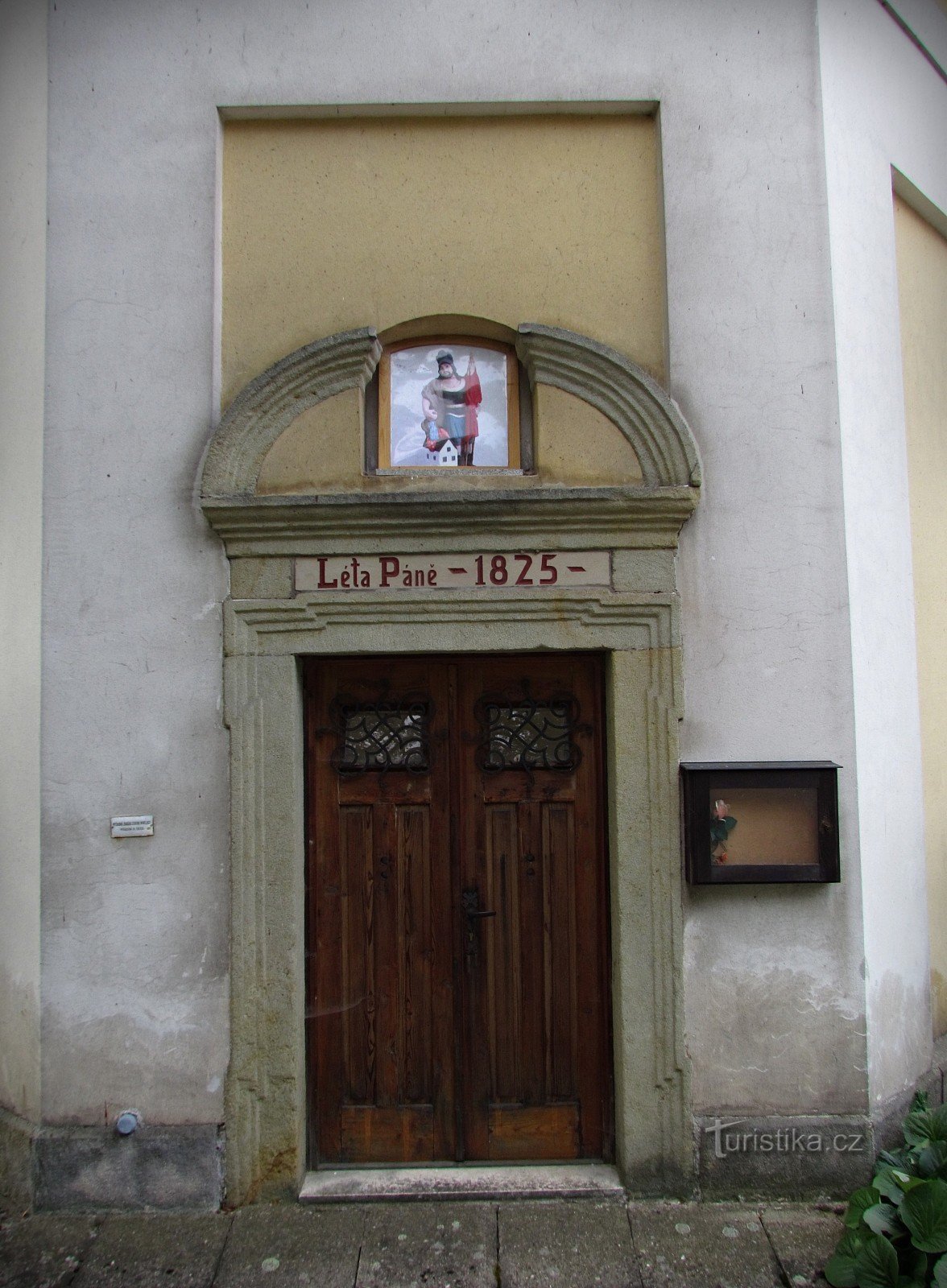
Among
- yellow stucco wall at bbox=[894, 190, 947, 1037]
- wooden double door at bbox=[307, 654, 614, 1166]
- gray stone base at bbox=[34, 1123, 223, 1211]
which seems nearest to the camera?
gray stone base at bbox=[34, 1123, 223, 1211]

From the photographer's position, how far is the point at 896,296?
4.39m

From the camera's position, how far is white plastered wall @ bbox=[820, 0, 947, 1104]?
399 centimetres

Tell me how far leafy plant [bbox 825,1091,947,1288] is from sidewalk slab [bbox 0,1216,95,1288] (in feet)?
9.35

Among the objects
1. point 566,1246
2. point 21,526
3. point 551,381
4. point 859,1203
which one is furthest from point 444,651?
point 859,1203

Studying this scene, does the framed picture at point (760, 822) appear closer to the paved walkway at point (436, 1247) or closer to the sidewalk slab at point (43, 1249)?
the paved walkway at point (436, 1247)

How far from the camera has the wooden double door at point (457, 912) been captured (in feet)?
13.2

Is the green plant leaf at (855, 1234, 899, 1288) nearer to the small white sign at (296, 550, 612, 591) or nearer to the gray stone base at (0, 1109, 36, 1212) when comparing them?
the small white sign at (296, 550, 612, 591)

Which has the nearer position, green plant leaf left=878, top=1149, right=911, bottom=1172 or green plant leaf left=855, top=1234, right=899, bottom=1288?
green plant leaf left=855, top=1234, right=899, bottom=1288

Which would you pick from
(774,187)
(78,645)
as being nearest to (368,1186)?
(78,645)

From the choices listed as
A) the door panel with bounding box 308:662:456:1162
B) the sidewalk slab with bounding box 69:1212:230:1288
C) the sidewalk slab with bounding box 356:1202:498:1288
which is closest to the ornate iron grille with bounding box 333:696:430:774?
the door panel with bounding box 308:662:456:1162

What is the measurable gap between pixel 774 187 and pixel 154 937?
428 centimetres

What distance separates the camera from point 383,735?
4.10 metres

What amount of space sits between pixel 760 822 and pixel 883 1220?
1.50 m

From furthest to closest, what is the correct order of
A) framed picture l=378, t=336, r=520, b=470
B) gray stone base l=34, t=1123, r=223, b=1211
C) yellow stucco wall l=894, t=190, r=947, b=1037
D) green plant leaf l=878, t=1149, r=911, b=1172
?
yellow stucco wall l=894, t=190, r=947, b=1037 → framed picture l=378, t=336, r=520, b=470 → gray stone base l=34, t=1123, r=223, b=1211 → green plant leaf l=878, t=1149, r=911, b=1172
